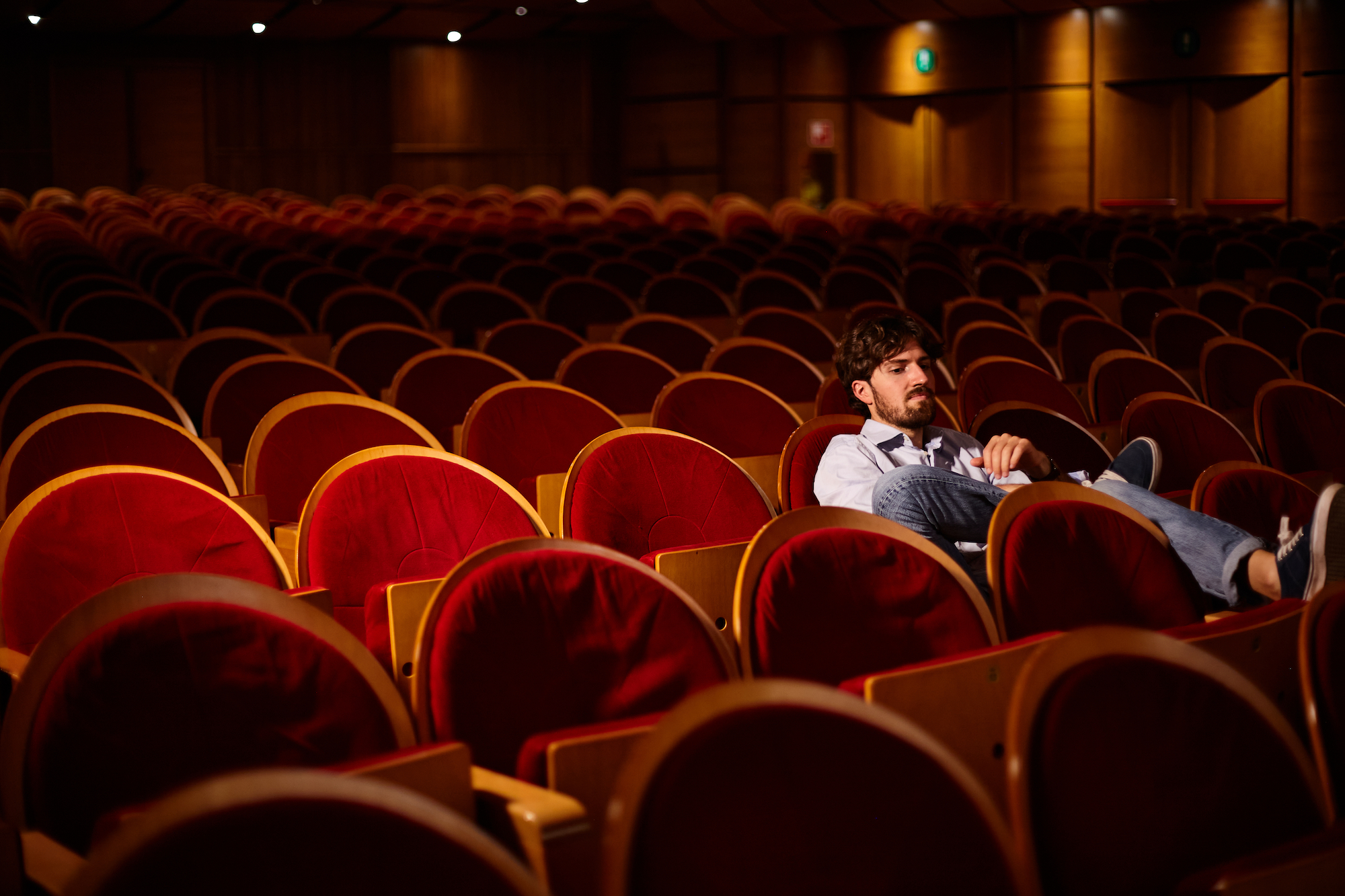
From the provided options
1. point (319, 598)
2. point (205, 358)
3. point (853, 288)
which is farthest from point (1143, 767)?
point (853, 288)

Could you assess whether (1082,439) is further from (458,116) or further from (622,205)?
(458,116)

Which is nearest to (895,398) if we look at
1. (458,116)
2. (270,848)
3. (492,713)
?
(492,713)

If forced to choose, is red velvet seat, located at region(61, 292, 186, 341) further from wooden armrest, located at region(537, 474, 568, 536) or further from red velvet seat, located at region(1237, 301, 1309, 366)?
red velvet seat, located at region(1237, 301, 1309, 366)

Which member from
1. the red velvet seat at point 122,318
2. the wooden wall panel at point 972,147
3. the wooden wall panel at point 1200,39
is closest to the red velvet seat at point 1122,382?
the red velvet seat at point 122,318

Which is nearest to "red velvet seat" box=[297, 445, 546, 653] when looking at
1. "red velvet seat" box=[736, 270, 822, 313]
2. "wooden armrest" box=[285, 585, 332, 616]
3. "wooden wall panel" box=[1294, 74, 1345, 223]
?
"wooden armrest" box=[285, 585, 332, 616]

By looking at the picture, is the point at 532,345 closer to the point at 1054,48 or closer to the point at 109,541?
the point at 109,541

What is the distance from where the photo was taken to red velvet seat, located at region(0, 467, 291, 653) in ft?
7.48

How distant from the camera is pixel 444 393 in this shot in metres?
4.27

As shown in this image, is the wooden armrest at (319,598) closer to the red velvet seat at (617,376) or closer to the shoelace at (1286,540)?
the shoelace at (1286,540)

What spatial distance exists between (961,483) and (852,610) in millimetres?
625

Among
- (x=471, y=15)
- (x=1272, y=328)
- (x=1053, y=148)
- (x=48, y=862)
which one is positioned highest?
(x=471, y=15)

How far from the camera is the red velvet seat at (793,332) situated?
5.69m

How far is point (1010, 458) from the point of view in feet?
9.37

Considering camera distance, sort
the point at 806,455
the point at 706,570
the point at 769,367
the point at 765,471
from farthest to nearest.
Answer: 1. the point at 769,367
2. the point at 765,471
3. the point at 806,455
4. the point at 706,570
